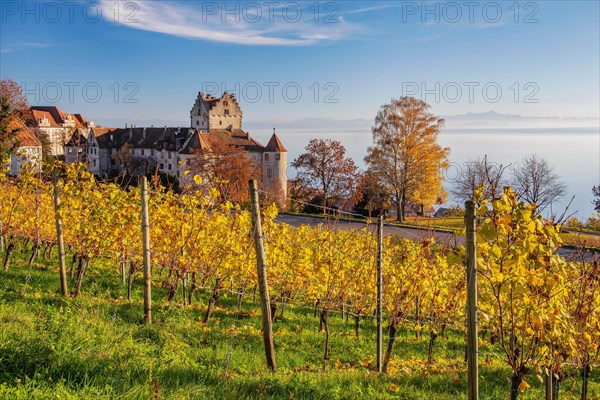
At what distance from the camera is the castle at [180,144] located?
65312 millimetres

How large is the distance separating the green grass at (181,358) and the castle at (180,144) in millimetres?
47476

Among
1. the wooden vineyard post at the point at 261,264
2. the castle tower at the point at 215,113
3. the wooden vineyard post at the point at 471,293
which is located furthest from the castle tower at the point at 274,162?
the wooden vineyard post at the point at 471,293

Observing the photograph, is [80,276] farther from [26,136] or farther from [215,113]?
[215,113]

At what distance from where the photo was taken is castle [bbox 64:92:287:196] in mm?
65312

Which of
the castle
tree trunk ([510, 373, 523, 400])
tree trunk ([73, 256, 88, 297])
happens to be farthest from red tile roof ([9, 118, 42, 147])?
tree trunk ([510, 373, 523, 400])

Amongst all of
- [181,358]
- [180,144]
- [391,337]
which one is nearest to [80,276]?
[181,358]

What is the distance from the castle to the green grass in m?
47.5

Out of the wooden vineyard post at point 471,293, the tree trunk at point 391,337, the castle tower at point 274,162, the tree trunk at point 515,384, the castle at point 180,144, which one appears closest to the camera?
the wooden vineyard post at point 471,293

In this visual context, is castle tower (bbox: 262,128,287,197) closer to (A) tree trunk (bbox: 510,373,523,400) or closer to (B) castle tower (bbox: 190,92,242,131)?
(B) castle tower (bbox: 190,92,242,131)

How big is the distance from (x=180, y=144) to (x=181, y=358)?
212ft

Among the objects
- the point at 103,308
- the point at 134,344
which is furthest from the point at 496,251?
the point at 103,308

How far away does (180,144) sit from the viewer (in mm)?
68500

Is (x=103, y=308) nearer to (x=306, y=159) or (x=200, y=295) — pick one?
(x=200, y=295)

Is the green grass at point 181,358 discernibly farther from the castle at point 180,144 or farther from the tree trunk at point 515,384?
the castle at point 180,144
